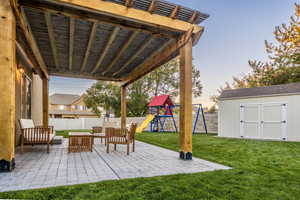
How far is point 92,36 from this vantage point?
5078mm

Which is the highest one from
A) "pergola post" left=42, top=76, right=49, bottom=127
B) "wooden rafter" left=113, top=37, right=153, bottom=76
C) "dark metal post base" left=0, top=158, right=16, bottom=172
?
"wooden rafter" left=113, top=37, right=153, bottom=76

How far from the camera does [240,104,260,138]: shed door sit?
966 cm

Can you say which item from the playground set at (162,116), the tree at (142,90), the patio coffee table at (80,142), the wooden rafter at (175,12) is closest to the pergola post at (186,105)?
the wooden rafter at (175,12)

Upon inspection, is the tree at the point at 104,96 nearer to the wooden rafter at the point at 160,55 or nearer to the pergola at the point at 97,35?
the wooden rafter at the point at 160,55

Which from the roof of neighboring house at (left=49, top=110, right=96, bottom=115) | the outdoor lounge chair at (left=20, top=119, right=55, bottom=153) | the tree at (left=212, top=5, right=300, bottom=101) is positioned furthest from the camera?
the roof of neighboring house at (left=49, top=110, right=96, bottom=115)

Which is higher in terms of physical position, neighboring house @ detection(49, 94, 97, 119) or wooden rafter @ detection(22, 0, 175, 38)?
wooden rafter @ detection(22, 0, 175, 38)

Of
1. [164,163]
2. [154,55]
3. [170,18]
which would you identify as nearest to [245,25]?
[154,55]

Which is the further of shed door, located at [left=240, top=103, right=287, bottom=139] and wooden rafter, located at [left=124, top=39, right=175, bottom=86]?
shed door, located at [left=240, top=103, right=287, bottom=139]

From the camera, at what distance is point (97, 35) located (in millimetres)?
5180

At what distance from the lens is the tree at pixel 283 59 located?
14297 mm

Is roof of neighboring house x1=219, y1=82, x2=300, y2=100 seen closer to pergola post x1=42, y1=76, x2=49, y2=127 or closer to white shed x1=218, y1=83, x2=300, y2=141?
white shed x1=218, y1=83, x2=300, y2=141

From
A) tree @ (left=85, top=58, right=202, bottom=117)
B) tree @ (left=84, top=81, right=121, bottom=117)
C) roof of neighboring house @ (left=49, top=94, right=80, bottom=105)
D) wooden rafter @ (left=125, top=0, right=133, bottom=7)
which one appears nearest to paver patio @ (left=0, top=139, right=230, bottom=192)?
wooden rafter @ (left=125, top=0, right=133, bottom=7)

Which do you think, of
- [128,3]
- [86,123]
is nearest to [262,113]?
[128,3]

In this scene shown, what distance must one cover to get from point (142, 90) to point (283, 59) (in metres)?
13.6
